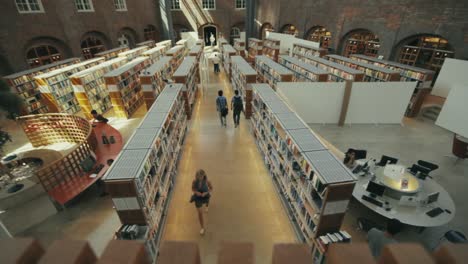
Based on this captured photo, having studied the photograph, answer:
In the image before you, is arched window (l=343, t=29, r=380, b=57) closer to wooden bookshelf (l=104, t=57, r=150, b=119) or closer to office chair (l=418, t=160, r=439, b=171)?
office chair (l=418, t=160, r=439, b=171)

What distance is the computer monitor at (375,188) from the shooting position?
165 inches

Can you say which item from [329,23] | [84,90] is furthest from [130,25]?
[329,23]

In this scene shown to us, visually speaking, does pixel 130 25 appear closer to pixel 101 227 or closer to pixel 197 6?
pixel 197 6

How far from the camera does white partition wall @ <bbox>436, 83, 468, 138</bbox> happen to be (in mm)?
6410

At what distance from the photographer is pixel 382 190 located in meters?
4.18

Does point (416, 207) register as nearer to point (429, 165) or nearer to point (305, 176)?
point (429, 165)

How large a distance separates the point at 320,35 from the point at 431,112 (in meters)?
9.94

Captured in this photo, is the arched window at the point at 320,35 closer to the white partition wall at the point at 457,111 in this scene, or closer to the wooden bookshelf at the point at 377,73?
the wooden bookshelf at the point at 377,73

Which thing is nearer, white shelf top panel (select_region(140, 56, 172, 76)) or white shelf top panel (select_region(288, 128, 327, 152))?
white shelf top panel (select_region(288, 128, 327, 152))

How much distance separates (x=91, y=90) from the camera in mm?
9023

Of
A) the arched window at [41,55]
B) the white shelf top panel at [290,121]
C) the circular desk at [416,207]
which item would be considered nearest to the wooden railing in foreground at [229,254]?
the white shelf top panel at [290,121]

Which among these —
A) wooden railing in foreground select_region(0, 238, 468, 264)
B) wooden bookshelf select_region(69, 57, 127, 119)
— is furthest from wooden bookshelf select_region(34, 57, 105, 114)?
wooden railing in foreground select_region(0, 238, 468, 264)

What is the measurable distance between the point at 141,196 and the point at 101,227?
6.29ft

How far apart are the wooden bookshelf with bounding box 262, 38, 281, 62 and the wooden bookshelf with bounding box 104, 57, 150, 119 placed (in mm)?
9801
